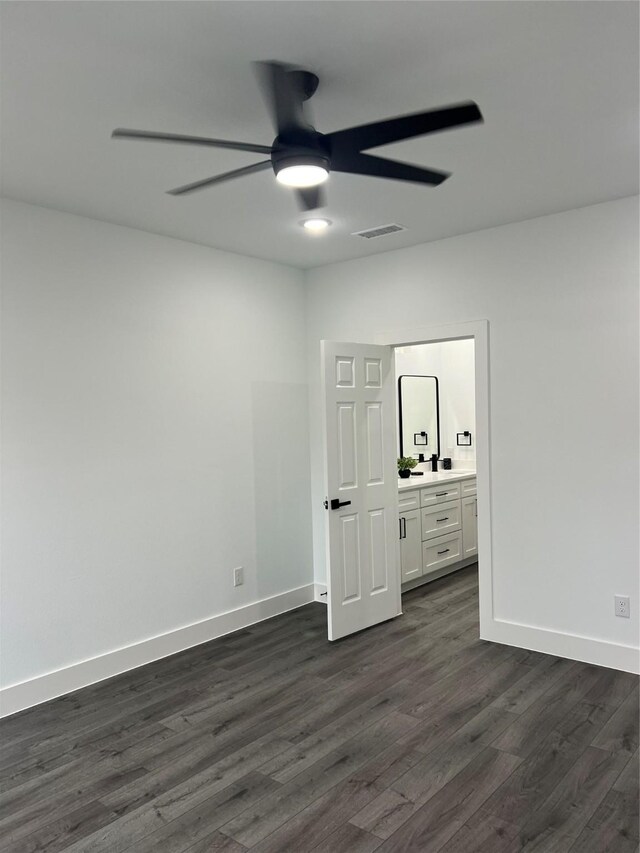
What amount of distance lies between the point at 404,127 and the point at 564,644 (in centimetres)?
325

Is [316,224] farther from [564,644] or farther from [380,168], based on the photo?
[564,644]

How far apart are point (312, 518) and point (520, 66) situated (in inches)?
149

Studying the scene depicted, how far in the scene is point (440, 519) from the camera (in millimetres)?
5703

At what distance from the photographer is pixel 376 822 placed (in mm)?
2400

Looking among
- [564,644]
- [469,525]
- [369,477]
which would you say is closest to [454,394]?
[469,525]

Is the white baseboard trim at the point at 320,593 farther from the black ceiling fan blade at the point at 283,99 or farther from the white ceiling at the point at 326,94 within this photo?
the black ceiling fan blade at the point at 283,99

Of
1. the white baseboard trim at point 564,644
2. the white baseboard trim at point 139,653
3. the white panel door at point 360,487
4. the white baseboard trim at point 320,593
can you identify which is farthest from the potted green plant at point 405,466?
the white baseboard trim at point 564,644

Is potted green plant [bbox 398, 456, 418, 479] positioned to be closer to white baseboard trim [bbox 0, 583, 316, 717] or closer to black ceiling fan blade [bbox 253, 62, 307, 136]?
white baseboard trim [bbox 0, 583, 316, 717]

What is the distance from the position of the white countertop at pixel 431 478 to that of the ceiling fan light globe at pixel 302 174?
333 cm

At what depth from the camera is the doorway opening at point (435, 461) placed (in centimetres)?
Answer: 541

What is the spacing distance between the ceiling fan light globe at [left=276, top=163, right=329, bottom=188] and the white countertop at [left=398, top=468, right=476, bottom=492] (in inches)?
131

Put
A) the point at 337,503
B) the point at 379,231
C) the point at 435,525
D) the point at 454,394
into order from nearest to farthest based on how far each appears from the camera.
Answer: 1. the point at 379,231
2. the point at 337,503
3. the point at 435,525
4. the point at 454,394

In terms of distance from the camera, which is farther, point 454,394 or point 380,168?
point 454,394

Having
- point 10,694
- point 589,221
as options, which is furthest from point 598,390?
point 10,694
